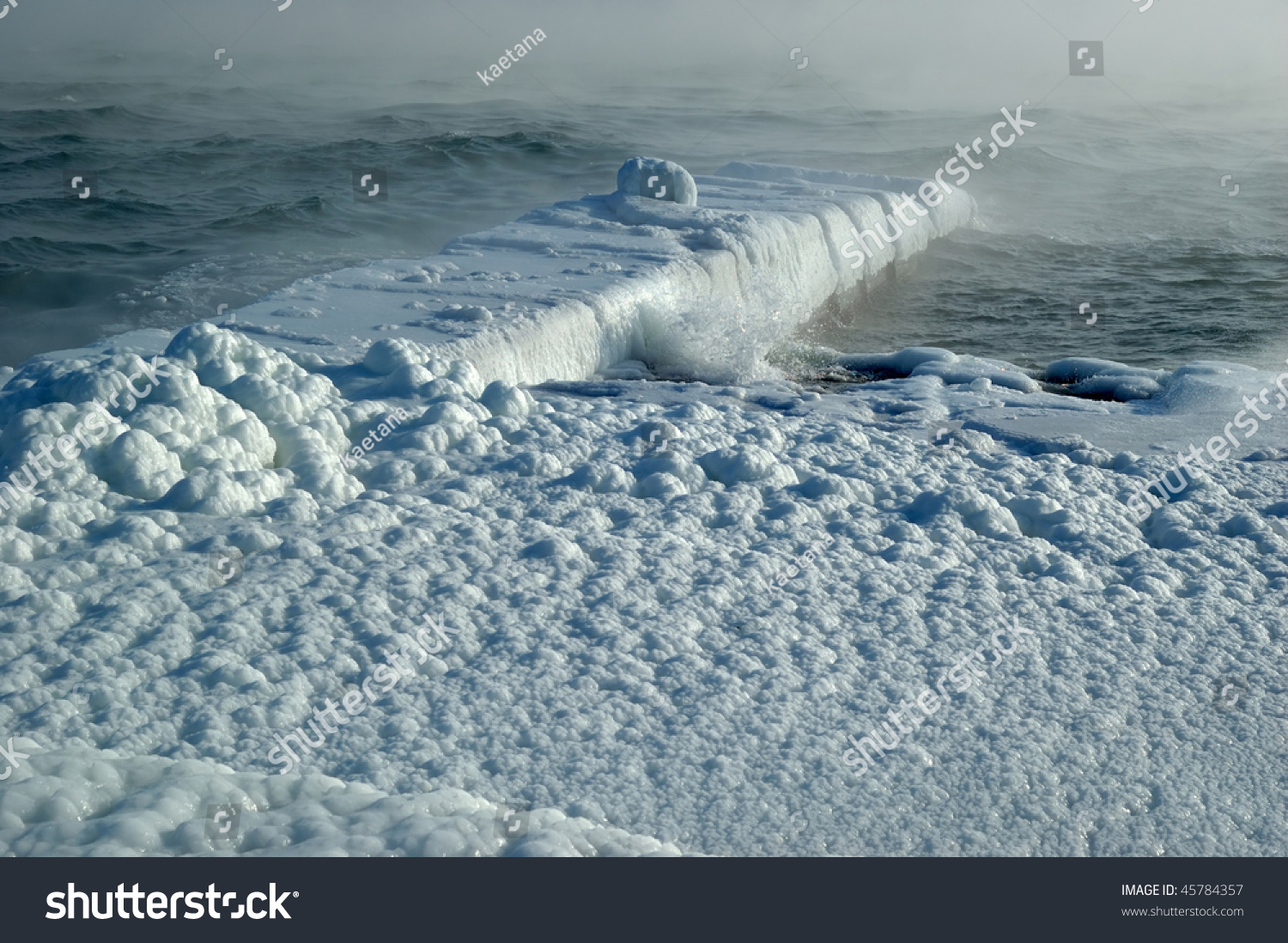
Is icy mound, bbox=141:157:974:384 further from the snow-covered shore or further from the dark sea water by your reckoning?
the dark sea water

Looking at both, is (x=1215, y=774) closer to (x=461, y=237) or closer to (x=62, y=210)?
(x=461, y=237)

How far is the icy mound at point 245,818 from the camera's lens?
5.62 feet

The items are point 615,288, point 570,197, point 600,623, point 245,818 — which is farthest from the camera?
point 570,197

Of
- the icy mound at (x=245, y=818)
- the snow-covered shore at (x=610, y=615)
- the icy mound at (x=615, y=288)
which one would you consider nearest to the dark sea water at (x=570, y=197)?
the icy mound at (x=615, y=288)

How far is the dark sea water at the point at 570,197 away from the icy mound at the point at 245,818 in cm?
497

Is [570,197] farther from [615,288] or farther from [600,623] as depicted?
[600,623]

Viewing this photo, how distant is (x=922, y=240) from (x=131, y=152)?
9507mm

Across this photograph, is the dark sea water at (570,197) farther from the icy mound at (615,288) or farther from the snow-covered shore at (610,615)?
the snow-covered shore at (610,615)

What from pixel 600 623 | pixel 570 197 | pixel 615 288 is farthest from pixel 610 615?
pixel 570 197

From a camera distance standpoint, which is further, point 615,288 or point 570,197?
point 570,197

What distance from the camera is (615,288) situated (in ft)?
15.9

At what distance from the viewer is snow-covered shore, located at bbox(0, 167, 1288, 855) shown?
6.23 ft

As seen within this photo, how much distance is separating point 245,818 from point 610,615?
915mm
